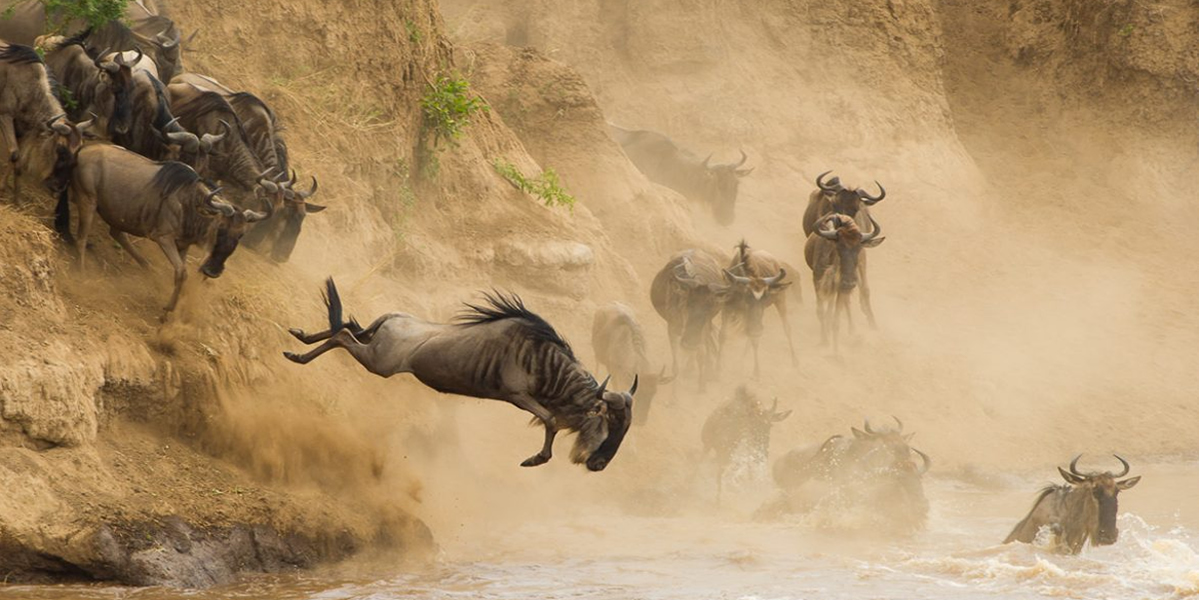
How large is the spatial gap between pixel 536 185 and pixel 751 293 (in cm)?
275

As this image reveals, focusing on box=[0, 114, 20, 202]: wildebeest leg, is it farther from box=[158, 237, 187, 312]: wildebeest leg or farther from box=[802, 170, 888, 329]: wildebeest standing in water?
box=[802, 170, 888, 329]: wildebeest standing in water

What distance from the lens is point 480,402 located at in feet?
49.8

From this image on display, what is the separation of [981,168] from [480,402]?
51.3ft

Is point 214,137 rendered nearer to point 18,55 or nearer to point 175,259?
point 175,259

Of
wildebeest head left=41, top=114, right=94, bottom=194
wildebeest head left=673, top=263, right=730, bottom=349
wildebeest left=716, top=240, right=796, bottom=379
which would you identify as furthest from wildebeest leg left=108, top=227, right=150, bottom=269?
wildebeest left=716, top=240, right=796, bottom=379

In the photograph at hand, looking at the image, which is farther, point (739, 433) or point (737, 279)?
point (737, 279)

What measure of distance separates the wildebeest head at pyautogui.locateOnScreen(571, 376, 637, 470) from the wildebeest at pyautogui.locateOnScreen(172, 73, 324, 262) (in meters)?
3.68

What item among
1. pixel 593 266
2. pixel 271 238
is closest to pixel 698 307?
pixel 593 266

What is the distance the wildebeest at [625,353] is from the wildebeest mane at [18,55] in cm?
693

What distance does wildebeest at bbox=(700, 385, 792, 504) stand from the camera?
1479 cm

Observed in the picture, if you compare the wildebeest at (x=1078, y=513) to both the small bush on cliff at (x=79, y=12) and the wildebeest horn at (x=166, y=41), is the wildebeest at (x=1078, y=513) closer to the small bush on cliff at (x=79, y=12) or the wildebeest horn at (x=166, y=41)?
the wildebeest horn at (x=166, y=41)

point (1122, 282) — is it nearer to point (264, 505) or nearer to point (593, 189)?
point (593, 189)

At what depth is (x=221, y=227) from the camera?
1107 centimetres

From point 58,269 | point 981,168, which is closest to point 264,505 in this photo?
point 58,269
